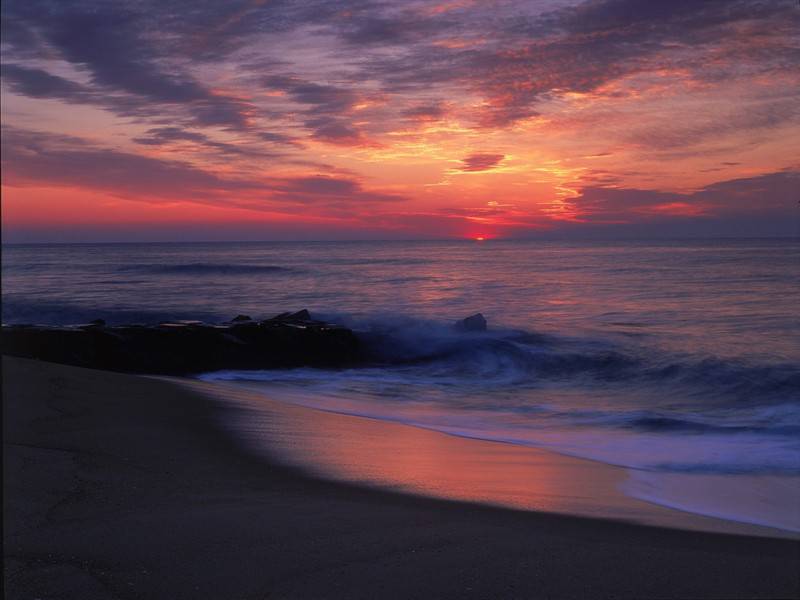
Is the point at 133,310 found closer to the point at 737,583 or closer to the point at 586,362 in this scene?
the point at 586,362

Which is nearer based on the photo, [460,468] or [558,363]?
[460,468]

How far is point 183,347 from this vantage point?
13.6 metres

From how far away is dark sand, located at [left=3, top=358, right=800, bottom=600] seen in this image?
2.96m

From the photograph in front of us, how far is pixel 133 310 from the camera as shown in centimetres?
2402

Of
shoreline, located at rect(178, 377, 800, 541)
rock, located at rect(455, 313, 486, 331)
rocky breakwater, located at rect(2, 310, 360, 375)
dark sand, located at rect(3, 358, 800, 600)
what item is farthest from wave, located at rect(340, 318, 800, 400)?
dark sand, located at rect(3, 358, 800, 600)

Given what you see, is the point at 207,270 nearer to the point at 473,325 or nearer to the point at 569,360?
the point at 473,325

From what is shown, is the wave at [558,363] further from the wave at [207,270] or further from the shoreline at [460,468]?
the wave at [207,270]

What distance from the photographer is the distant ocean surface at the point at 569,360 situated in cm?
774

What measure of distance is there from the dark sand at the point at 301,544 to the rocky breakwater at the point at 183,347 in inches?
321

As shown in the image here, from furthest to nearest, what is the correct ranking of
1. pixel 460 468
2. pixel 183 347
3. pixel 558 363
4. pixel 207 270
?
pixel 207 270 < pixel 558 363 < pixel 183 347 < pixel 460 468

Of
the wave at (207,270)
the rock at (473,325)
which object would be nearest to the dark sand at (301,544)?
the rock at (473,325)

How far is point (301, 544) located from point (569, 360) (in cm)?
1145

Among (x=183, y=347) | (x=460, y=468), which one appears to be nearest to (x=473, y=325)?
(x=183, y=347)

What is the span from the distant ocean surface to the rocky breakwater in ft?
2.80
